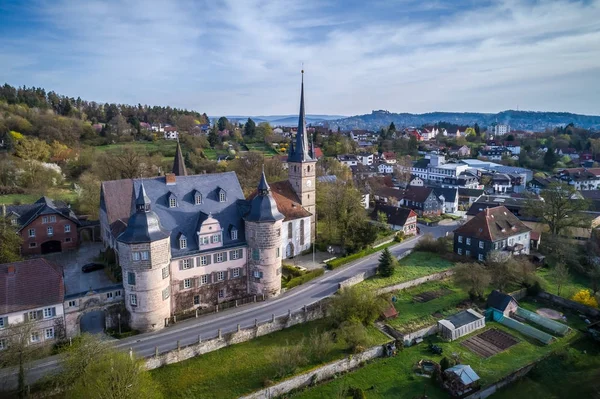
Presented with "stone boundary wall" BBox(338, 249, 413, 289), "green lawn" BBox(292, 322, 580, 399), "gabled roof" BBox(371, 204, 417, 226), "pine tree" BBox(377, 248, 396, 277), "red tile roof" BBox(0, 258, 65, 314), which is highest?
"red tile roof" BBox(0, 258, 65, 314)

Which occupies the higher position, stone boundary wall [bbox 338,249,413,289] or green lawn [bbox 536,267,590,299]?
stone boundary wall [bbox 338,249,413,289]

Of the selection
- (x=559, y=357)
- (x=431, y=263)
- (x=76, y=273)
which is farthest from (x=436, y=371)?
(x=76, y=273)

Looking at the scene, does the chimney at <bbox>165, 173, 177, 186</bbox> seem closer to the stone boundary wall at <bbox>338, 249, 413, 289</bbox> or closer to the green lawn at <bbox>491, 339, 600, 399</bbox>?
the stone boundary wall at <bbox>338, 249, 413, 289</bbox>

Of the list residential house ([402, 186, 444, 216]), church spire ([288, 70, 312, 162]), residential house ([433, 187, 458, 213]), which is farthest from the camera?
residential house ([433, 187, 458, 213])

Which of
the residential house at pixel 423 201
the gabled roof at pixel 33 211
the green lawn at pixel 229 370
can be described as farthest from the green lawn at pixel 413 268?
the gabled roof at pixel 33 211

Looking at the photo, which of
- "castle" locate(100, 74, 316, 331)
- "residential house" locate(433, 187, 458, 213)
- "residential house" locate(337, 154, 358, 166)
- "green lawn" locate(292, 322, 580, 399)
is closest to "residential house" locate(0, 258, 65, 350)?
"castle" locate(100, 74, 316, 331)

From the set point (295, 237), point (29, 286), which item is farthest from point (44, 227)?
point (295, 237)
